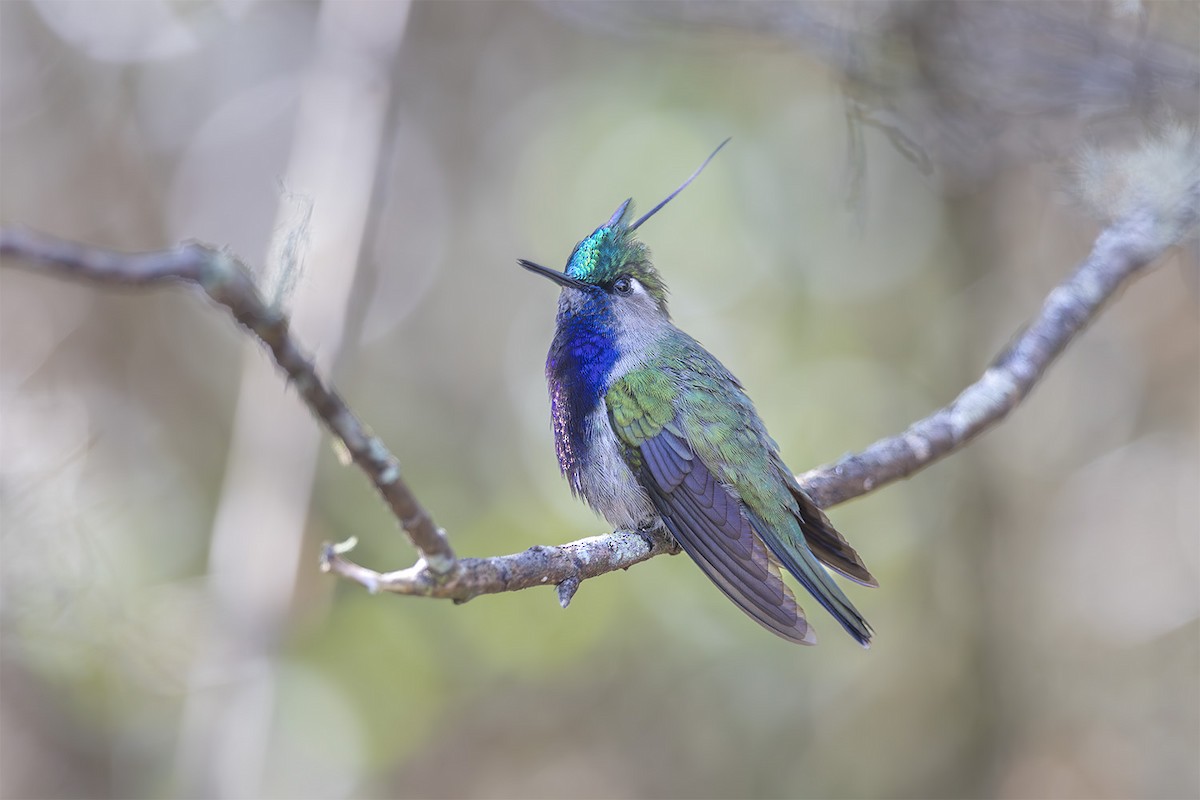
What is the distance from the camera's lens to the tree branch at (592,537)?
125cm

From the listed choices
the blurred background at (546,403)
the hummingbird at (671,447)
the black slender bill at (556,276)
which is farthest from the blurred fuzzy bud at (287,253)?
the blurred background at (546,403)

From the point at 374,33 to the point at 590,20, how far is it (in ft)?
5.35

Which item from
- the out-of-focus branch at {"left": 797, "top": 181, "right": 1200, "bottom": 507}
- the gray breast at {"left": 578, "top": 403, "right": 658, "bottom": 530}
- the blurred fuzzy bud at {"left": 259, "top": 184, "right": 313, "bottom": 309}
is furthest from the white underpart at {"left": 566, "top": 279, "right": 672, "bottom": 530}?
the blurred fuzzy bud at {"left": 259, "top": 184, "right": 313, "bottom": 309}

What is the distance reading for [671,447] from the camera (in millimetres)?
3428

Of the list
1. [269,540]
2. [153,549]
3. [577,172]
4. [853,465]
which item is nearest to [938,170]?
[577,172]

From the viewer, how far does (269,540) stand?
5.49 meters

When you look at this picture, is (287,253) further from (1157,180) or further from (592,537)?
(1157,180)

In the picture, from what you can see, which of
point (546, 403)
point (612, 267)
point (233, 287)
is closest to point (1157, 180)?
point (612, 267)

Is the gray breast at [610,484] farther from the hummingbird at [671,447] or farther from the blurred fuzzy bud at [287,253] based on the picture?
the blurred fuzzy bud at [287,253]

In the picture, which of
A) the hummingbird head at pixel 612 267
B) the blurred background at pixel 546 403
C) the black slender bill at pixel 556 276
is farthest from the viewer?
the blurred background at pixel 546 403

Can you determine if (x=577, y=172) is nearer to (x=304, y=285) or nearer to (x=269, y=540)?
(x=269, y=540)

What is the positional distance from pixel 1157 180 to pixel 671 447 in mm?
2560

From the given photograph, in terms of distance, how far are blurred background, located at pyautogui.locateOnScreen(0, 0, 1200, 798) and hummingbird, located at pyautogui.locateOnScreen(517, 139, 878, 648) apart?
5.45 feet

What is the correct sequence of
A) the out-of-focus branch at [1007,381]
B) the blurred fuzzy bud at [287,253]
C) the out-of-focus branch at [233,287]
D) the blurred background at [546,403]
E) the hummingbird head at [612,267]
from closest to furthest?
the out-of-focus branch at [233,287] → the blurred fuzzy bud at [287,253] → the out-of-focus branch at [1007,381] → the hummingbird head at [612,267] → the blurred background at [546,403]
